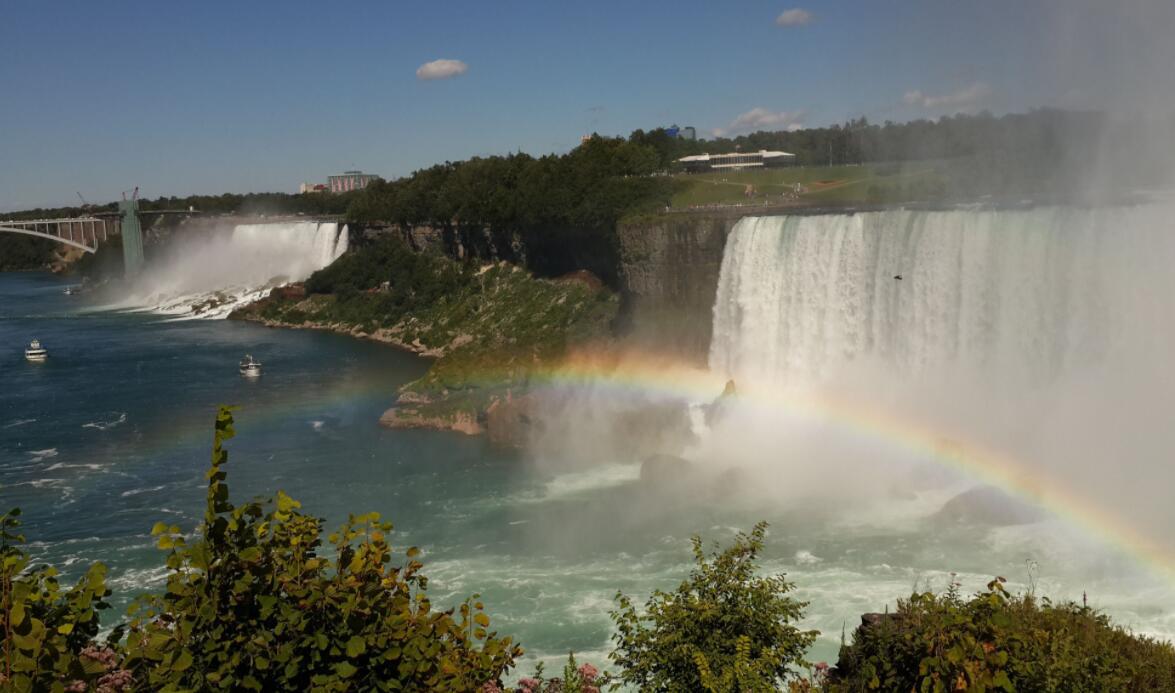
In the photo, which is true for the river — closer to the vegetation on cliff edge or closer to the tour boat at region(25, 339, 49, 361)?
the tour boat at region(25, 339, 49, 361)

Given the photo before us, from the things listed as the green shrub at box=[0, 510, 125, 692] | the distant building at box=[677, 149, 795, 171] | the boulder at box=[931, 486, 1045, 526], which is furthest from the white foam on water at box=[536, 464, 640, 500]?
the distant building at box=[677, 149, 795, 171]

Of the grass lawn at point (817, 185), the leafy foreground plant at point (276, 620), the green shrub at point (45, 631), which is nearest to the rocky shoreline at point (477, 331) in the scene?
the grass lawn at point (817, 185)

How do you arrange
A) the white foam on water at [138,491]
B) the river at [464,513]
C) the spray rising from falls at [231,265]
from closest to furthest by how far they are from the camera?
the river at [464,513] < the white foam on water at [138,491] < the spray rising from falls at [231,265]

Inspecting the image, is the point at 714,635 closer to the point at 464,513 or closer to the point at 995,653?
the point at 995,653

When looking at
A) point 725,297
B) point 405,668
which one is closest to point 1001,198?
point 725,297

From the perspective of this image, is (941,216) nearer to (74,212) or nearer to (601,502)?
(601,502)

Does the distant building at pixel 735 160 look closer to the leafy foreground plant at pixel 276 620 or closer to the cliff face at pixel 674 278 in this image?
the cliff face at pixel 674 278
